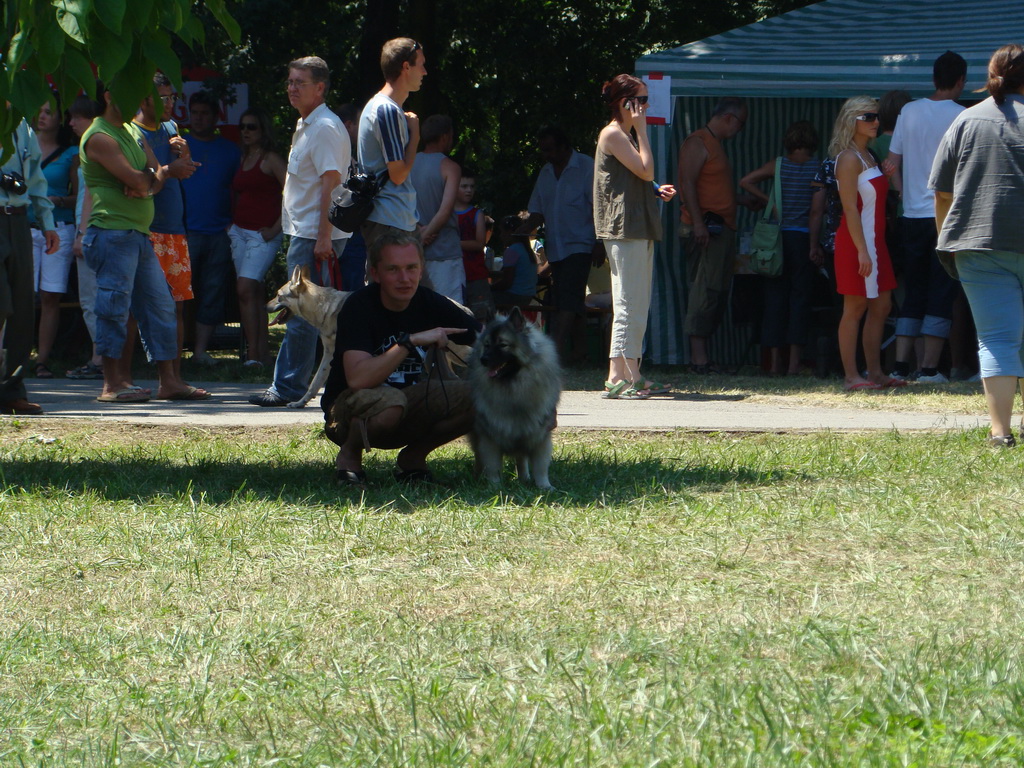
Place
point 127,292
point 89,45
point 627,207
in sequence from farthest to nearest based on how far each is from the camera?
point 627,207
point 127,292
point 89,45

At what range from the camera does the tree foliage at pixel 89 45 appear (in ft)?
15.0

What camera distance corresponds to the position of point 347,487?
576 centimetres

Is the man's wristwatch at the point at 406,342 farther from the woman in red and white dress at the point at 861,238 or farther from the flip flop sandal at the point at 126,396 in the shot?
the woman in red and white dress at the point at 861,238

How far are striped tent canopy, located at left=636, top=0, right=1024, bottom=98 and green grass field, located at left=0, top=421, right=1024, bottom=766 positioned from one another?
204 inches

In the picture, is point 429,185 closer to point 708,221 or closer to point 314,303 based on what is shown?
point 314,303

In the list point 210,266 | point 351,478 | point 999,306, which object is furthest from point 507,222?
point 351,478

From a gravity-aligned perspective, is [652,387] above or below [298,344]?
below

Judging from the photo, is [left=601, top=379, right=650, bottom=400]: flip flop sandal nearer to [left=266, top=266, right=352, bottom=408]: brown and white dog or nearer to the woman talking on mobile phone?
the woman talking on mobile phone

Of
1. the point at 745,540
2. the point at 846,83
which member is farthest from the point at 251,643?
the point at 846,83

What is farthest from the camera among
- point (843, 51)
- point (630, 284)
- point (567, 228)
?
point (567, 228)

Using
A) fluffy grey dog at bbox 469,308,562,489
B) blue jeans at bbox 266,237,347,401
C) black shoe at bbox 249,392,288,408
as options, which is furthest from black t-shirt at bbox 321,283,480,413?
black shoe at bbox 249,392,288,408

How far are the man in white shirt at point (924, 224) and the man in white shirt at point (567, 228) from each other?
2723 millimetres

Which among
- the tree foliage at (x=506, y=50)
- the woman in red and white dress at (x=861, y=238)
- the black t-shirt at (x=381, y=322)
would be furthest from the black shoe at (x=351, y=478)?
the tree foliage at (x=506, y=50)

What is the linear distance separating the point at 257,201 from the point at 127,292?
9.20ft
